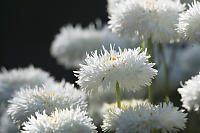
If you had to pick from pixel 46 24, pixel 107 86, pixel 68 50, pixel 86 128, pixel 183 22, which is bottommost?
pixel 86 128

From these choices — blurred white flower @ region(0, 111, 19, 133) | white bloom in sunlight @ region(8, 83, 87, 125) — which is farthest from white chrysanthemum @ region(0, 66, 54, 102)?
white bloom in sunlight @ region(8, 83, 87, 125)

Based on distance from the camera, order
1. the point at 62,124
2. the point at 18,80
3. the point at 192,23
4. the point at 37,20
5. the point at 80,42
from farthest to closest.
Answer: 1. the point at 37,20
2. the point at 80,42
3. the point at 18,80
4. the point at 192,23
5. the point at 62,124

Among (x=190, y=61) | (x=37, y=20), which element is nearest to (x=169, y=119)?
(x=190, y=61)

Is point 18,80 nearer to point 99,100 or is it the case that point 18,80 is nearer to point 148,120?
point 99,100

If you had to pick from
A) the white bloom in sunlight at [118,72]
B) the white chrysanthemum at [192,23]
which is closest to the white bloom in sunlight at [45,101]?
the white bloom in sunlight at [118,72]

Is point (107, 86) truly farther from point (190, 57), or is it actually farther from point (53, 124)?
point (190, 57)

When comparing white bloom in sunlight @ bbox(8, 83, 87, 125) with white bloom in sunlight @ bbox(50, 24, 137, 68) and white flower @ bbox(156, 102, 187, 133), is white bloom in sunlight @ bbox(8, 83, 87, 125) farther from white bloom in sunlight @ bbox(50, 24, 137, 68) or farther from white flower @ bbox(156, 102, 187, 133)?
white bloom in sunlight @ bbox(50, 24, 137, 68)

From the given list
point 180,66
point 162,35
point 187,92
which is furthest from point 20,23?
point 187,92
